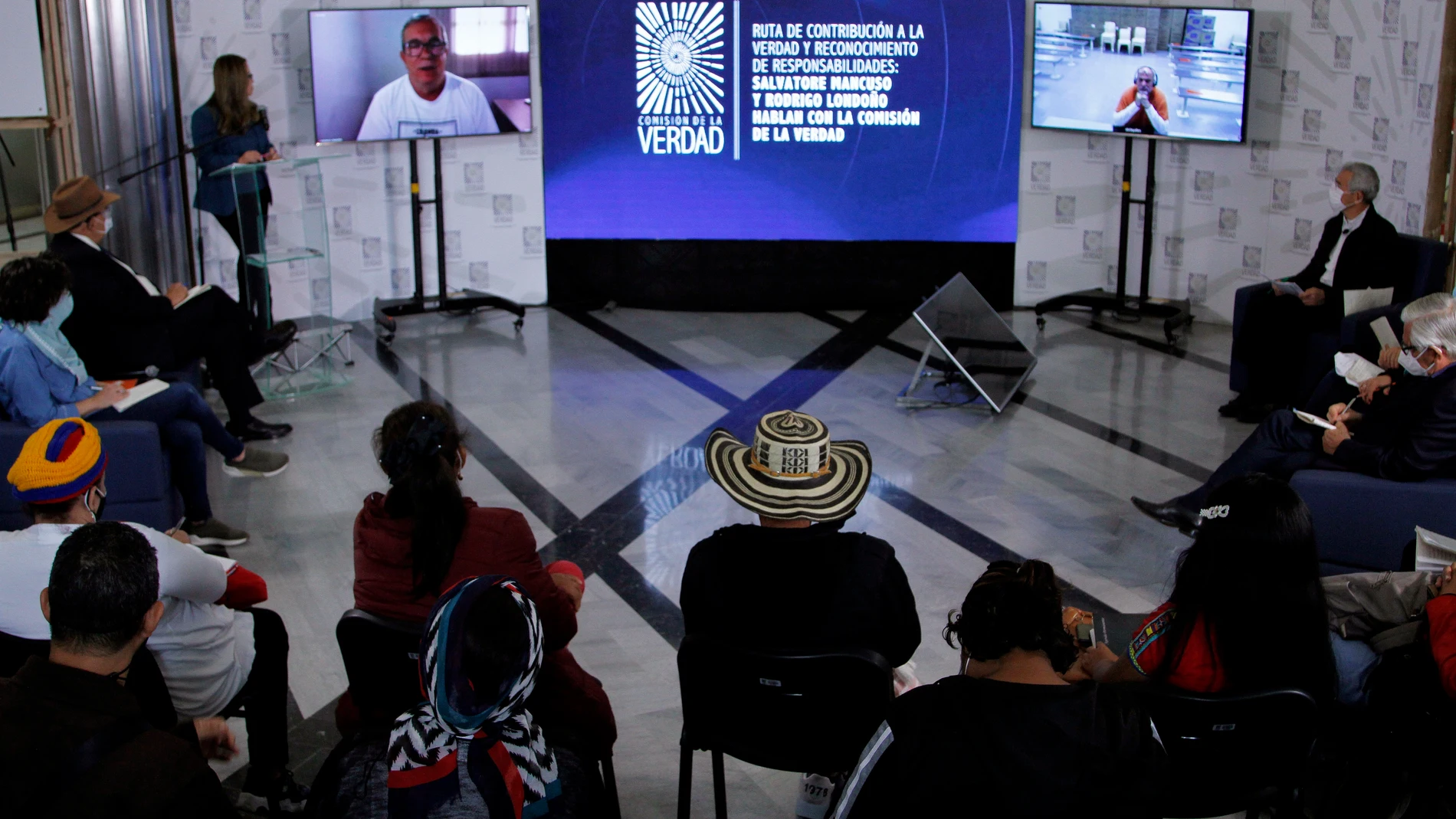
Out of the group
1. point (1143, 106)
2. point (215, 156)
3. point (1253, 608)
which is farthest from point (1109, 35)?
point (1253, 608)

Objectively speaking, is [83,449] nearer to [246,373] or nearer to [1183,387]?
[246,373]

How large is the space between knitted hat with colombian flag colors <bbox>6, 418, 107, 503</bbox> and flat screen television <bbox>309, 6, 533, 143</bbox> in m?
4.54

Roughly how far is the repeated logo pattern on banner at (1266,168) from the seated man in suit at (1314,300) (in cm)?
55

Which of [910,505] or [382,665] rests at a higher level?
[382,665]

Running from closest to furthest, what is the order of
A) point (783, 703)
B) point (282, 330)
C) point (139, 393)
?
1. point (783, 703)
2. point (139, 393)
3. point (282, 330)

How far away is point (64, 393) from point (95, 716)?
286 centimetres

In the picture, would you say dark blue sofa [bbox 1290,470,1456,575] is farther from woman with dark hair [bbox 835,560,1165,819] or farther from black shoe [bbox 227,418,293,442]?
black shoe [bbox 227,418,293,442]

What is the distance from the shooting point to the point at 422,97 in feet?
24.2

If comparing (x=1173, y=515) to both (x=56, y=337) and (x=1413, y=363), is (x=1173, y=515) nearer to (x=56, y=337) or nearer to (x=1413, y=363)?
(x=1413, y=363)

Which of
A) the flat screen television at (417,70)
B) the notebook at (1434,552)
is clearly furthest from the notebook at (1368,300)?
the flat screen television at (417,70)

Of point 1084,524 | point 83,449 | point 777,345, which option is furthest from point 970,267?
point 83,449

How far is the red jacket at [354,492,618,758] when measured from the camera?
2729mm

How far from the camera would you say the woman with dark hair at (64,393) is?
13.9 feet

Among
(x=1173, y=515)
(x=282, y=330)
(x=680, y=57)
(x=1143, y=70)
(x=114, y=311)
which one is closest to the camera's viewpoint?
(x=1173, y=515)
